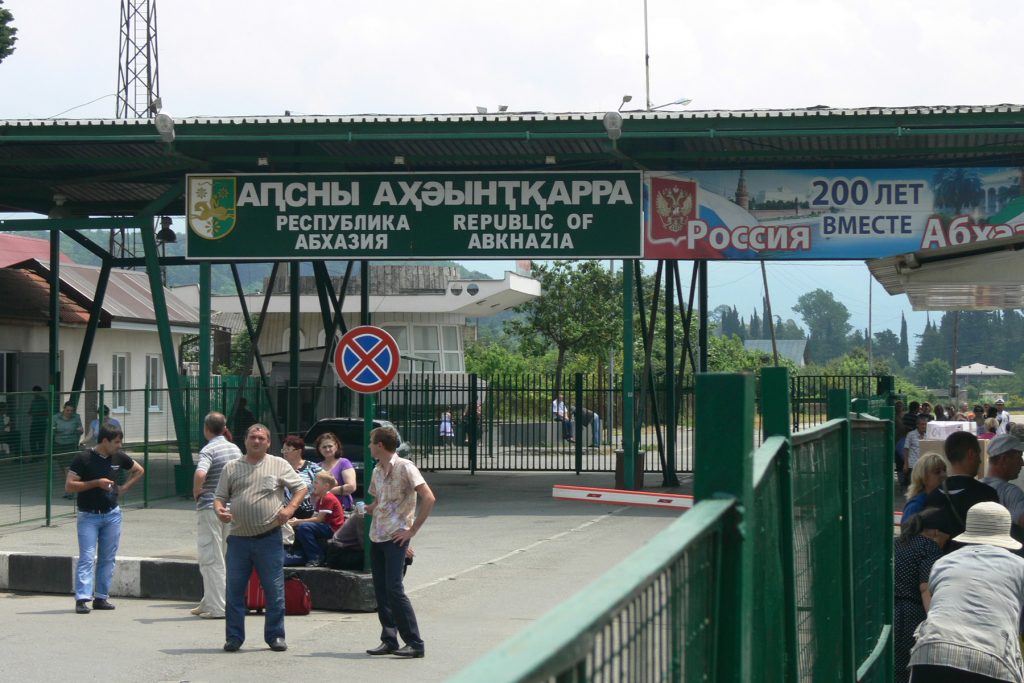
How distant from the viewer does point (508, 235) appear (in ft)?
71.4

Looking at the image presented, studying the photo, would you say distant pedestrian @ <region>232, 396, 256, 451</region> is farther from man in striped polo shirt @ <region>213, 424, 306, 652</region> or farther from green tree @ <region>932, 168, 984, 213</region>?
man in striped polo shirt @ <region>213, 424, 306, 652</region>

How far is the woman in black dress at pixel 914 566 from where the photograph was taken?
6.94 m

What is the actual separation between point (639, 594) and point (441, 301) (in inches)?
2248

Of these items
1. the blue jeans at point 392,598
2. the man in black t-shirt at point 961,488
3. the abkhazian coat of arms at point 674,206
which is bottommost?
the blue jeans at point 392,598

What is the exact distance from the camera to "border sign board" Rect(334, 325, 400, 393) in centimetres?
1302

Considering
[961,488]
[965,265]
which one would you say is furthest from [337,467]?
[961,488]

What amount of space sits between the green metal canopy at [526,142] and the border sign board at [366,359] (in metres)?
7.75

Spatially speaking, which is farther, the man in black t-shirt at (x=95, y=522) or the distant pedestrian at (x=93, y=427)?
the distant pedestrian at (x=93, y=427)

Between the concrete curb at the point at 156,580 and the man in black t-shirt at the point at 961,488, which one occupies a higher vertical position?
the man in black t-shirt at the point at 961,488

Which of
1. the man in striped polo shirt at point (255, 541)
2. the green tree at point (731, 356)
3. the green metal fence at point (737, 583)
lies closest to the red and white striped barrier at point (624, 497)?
the man in striped polo shirt at point (255, 541)

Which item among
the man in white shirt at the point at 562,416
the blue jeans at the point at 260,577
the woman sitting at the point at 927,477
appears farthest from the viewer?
the man in white shirt at the point at 562,416

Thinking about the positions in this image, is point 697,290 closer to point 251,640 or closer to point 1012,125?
point 1012,125

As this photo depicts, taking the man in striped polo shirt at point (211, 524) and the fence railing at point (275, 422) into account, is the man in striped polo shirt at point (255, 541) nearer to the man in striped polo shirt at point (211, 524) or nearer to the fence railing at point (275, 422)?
the man in striped polo shirt at point (211, 524)

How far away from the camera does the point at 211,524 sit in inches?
464
